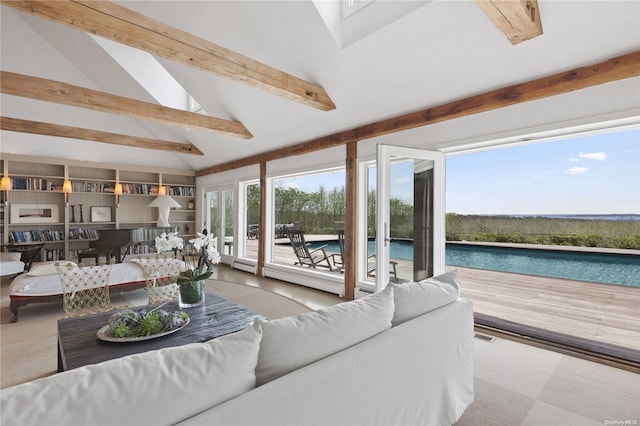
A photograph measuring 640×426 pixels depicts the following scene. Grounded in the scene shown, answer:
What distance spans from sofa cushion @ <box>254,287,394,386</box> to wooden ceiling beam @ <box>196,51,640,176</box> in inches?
107

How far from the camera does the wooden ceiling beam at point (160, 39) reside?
2.41 meters

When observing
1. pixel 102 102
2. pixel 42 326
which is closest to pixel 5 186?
pixel 102 102

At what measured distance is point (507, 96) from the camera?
3.18 m

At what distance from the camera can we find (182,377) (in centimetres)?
90

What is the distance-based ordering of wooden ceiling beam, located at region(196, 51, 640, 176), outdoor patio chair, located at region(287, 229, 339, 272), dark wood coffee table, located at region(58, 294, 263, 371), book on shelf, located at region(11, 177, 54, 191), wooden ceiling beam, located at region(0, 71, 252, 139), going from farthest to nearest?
book on shelf, located at region(11, 177, 54, 191)
outdoor patio chair, located at region(287, 229, 339, 272)
wooden ceiling beam, located at region(0, 71, 252, 139)
wooden ceiling beam, located at region(196, 51, 640, 176)
dark wood coffee table, located at region(58, 294, 263, 371)

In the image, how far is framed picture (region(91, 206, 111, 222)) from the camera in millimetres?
7270

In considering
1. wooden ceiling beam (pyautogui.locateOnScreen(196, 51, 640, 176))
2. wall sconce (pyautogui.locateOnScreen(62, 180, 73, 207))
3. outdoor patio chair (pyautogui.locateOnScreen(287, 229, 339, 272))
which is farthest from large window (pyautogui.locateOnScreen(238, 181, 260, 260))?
wall sconce (pyautogui.locateOnScreen(62, 180, 73, 207))

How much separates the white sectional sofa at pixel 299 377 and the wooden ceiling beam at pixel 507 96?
7.57 feet

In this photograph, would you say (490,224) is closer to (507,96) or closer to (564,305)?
(564,305)

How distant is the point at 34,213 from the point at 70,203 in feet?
2.07

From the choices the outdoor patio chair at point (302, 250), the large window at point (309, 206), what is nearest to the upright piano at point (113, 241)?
the large window at point (309, 206)

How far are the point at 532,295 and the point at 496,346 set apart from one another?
2.23 metres

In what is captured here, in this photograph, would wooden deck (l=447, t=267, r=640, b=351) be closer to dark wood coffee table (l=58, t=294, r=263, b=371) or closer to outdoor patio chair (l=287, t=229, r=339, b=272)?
outdoor patio chair (l=287, t=229, r=339, b=272)

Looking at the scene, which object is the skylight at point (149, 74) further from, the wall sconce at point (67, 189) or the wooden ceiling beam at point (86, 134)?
the wall sconce at point (67, 189)
